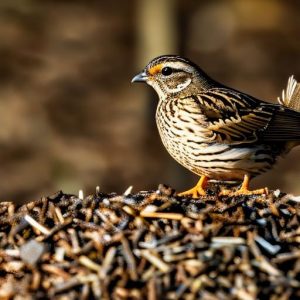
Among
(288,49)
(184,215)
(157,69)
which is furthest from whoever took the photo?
(288,49)

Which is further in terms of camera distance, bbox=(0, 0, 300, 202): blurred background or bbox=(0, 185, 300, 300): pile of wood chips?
bbox=(0, 0, 300, 202): blurred background

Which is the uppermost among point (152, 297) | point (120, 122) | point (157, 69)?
point (157, 69)

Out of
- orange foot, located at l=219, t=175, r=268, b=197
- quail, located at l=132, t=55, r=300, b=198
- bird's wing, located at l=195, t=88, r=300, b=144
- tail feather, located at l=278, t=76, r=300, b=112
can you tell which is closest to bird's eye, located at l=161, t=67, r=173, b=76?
quail, located at l=132, t=55, r=300, b=198

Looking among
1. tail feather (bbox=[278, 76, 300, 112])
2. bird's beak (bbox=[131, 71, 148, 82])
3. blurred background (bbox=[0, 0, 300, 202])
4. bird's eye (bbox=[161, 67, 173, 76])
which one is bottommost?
blurred background (bbox=[0, 0, 300, 202])

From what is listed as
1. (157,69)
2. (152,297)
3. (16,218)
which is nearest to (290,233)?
(152,297)

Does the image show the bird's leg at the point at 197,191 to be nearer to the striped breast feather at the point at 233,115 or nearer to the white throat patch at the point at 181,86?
the striped breast feather at the point at 233,115

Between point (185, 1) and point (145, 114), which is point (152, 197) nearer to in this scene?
point (145, 114)

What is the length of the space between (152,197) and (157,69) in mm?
3776

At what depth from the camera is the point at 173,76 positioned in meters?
10.6

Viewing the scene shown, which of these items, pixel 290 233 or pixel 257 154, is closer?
pixel 290 233

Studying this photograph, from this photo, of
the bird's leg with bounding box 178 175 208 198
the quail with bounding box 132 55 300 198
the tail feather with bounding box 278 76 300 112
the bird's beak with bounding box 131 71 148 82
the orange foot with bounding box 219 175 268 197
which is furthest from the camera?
the tail feather with bounding box 278 76 300 112

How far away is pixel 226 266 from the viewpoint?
20.4 feet

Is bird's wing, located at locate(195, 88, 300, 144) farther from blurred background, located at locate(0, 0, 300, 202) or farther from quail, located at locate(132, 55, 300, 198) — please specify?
blurred background, located at locate(0, 0, 300, 202)

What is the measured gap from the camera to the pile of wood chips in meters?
6.09
